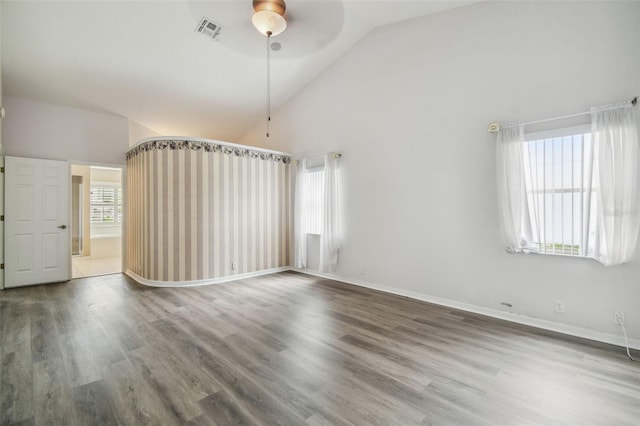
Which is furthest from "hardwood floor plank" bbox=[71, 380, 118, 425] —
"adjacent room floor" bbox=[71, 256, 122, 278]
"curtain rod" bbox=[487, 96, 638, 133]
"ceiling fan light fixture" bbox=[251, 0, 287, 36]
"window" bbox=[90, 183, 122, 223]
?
"window" bbox=[90, 183, 122, 223]

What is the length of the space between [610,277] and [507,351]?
1.26m

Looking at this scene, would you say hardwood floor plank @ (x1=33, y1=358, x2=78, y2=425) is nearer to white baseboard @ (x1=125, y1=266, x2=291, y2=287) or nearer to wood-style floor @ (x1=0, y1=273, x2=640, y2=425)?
wood-style floor @ (x1=0, y1=273, x2=640, y2=425)

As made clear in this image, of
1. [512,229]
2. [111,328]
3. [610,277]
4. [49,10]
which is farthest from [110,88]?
[610,277]

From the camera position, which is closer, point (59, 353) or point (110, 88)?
point (59, 353)

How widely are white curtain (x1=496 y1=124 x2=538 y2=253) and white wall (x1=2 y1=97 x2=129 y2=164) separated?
6.52 metres

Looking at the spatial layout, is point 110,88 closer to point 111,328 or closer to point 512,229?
point 111,328

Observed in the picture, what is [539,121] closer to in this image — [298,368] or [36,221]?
[298,368]

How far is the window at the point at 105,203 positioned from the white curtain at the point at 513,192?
8809 millimetres

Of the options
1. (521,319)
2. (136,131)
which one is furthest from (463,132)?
(136,131)

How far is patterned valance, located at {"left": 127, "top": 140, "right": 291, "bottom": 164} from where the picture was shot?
452cm

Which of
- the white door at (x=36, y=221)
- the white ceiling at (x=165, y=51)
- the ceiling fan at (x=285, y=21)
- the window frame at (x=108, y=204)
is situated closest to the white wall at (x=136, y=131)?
the white ceiling at (x=165, y=51)

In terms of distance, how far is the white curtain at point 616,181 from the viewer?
2475 millimetres

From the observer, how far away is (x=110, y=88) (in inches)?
184

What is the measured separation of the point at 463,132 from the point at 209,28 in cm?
369
